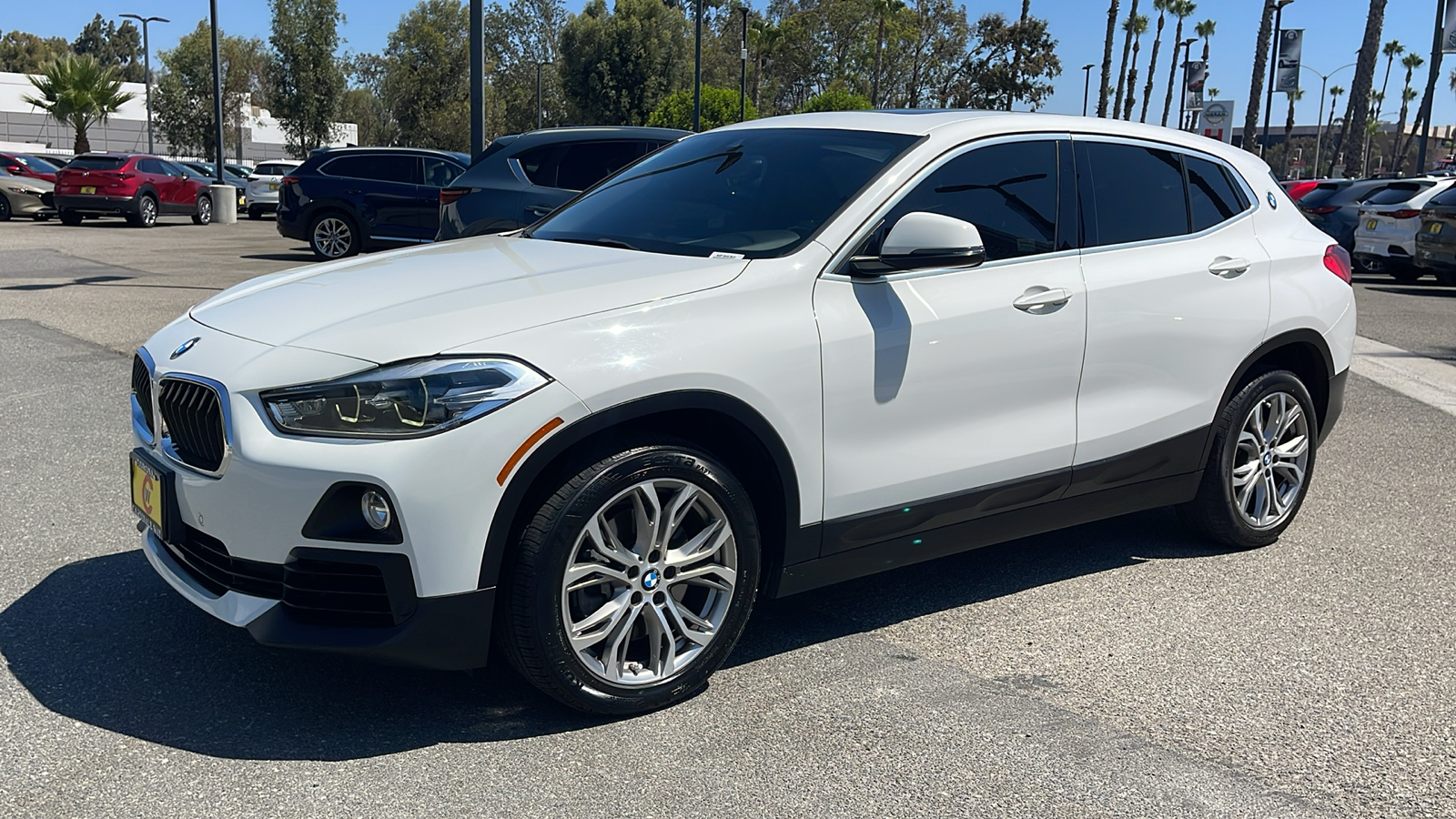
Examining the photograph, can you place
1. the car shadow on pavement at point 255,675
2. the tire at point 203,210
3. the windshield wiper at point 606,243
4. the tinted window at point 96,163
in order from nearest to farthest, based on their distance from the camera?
the car shadow on pavement at point 255,675, the windshield wiper at point 606,243, the tinted window at point 96,163, the tire at point 203,210

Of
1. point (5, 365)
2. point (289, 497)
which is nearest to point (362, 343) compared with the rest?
point (289, 497)

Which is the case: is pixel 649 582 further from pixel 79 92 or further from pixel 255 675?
pixel 79 92

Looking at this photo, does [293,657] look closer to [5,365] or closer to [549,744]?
[549,744]

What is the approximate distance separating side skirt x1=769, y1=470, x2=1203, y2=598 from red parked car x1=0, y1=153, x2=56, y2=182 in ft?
98.8

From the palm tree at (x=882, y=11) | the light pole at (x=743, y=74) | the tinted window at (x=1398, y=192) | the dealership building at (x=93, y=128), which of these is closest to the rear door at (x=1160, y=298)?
the tinted window at (x=1398, y=192)

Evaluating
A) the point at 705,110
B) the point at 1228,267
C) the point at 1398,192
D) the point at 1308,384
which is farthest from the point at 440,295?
the point at 705,110

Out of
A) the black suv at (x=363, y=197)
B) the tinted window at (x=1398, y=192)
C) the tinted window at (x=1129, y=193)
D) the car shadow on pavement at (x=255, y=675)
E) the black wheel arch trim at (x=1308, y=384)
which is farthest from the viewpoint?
the tinted window at (x=1398, y=192)

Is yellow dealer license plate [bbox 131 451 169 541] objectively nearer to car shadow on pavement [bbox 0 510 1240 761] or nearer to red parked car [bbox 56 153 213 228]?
car shadow on pavement [bbox 0 510 1240 761]

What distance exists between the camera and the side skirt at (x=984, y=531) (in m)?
3.80

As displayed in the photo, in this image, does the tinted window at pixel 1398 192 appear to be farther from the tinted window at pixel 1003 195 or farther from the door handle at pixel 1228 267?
the tinted window at pixel 1003 195

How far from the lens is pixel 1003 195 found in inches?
169

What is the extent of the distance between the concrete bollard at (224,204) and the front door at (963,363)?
2924cm

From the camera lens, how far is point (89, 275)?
1477 cm

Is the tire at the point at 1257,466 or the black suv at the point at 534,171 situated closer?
the tire at the point at 1257,466
